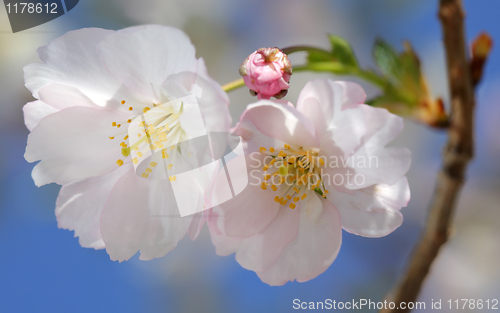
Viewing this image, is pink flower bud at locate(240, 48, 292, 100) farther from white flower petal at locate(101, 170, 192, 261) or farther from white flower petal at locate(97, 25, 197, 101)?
white flower petal at locate(101, 170, 192, 261)

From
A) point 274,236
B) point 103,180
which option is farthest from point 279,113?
point 103,180

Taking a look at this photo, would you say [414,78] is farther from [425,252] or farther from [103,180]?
[103,180]

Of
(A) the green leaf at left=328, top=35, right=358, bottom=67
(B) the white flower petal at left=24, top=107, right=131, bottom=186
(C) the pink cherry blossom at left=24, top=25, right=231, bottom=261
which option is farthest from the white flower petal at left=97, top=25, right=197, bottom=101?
(A) the green leaf at left=328, top=35, right=358, bottom=67

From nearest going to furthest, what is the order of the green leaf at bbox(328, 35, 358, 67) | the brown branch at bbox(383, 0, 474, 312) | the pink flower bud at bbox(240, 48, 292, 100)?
the brown branch at bbox(383, 0, 474, 312) < the pink flower bud at bbox(240, 48, 292, 100) < the green leaf at bbox(328, 35, 358, 67)

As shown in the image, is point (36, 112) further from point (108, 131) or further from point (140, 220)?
point (140, 220)

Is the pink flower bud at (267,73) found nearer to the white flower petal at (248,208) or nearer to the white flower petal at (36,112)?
the white flower petal at (248,208)

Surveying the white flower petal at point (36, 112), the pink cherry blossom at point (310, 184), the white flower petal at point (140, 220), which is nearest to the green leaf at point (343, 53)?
the pink cherry blossom at point (310, 184)
